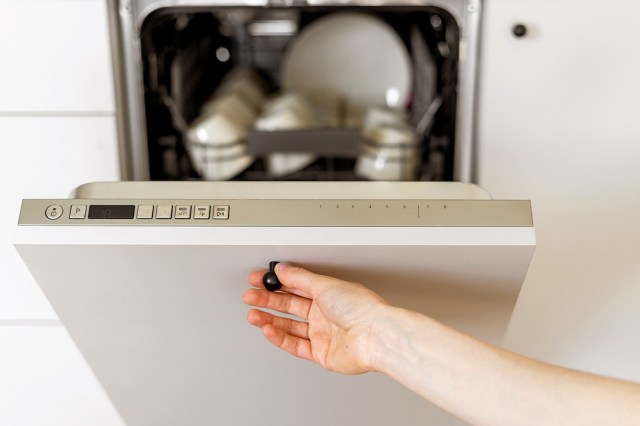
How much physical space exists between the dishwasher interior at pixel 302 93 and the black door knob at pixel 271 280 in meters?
0.25

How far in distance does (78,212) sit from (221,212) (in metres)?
0.14

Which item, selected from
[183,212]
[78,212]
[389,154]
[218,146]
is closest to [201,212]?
[183,212]

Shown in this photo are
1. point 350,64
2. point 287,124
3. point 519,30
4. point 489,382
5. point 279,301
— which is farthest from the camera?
point 350,64

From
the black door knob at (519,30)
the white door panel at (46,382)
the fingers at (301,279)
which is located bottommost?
the white door panel at (46,382)

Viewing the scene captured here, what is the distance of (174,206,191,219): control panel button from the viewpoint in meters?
0.64

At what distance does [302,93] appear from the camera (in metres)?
1.21

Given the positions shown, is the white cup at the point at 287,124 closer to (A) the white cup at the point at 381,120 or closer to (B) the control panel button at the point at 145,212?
(A) the white cup at the point at 381,120

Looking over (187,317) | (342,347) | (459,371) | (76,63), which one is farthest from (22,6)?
(459,371)

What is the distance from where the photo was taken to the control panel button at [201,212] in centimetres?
64

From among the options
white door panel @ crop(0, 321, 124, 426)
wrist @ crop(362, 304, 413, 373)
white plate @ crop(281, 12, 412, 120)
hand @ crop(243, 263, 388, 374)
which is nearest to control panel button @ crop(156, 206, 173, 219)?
hand @ crop(243, 263, 388, 374)

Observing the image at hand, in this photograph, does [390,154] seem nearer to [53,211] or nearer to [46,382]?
[53,211]

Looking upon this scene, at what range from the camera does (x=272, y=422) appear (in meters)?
0.96

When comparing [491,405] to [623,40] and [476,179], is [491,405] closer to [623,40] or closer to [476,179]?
[476,179]

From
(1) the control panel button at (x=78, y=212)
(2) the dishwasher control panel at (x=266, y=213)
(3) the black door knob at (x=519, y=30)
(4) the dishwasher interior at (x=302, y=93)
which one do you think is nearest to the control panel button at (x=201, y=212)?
(2) the dishwasher control panel at (x=266, y=213)
